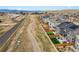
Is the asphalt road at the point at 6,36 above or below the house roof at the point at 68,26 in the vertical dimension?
below

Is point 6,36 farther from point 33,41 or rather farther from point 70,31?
point 70,31

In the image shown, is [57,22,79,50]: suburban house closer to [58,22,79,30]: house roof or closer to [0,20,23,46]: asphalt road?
[58,22,79,30]: house roof

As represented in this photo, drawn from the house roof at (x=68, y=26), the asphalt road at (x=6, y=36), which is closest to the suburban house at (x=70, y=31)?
the house roof at (x=68, y=26)

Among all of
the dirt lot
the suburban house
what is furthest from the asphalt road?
the suburban house

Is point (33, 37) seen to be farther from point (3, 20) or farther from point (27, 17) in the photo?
point (3, 20)

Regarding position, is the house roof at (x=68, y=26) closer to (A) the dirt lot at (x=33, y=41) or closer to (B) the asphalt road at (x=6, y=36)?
(A) the dirt lot at (x=33, y=41)

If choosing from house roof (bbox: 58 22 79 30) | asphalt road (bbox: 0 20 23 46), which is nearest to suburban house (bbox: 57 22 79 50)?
house roof (bbox: 58 22 79 30)

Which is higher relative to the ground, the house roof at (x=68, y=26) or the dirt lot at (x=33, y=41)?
the house roof at (x=68, y=26)

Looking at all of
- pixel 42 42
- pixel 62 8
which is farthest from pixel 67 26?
pixel 42 42

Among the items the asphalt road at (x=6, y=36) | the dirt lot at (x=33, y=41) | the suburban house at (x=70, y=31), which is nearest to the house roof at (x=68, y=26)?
the suburban house at (x=70, y=31)

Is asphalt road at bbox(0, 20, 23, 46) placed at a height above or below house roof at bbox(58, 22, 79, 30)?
below
